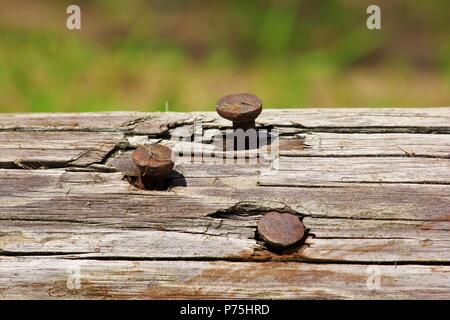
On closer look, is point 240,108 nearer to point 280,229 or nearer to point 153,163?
point 153,163

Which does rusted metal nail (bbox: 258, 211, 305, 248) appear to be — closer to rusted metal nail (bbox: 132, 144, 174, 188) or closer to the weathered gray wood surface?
the weathered gray wood surface

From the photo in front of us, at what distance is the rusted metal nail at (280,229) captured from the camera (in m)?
1.77

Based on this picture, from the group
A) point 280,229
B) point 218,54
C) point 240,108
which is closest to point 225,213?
point 280,229

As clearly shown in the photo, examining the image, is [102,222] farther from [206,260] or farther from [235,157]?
[235,157]

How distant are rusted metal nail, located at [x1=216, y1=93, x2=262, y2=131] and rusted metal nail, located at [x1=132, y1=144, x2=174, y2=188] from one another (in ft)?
0.81

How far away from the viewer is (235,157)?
2.17 metres

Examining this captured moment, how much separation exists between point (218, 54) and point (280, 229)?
15.2 feet

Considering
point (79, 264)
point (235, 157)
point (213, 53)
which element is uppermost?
point (213, 53)

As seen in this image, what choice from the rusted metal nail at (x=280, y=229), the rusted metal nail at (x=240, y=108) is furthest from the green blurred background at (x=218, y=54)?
the rusted metal nail at (x=280, y=229)

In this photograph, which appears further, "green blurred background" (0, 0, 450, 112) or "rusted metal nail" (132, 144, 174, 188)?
"green blurred background" (0, 0, 450, 112)

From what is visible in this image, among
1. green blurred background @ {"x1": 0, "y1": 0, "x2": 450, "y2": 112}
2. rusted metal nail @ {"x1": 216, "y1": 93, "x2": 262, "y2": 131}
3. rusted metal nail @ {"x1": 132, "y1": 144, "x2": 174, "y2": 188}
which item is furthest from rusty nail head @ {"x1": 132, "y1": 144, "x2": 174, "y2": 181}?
green blurred background @ {"x1": 0, "y1": 0, "x2": 450, "y2": 112}

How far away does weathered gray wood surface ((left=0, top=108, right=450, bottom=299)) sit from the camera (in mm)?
1710
